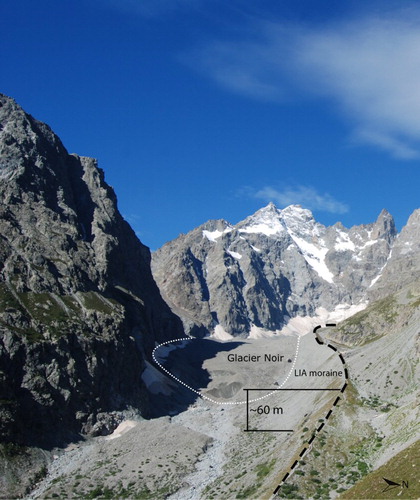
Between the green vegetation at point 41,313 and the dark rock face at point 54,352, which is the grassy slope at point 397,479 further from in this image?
the green vegetation at point 41,313

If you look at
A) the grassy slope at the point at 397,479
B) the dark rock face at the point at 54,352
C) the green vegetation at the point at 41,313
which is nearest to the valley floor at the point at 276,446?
the grassy slope at the point at 397,479

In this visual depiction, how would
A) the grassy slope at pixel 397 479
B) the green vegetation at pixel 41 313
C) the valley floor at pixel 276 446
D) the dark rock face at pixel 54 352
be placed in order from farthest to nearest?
the green vegetation at pixel 41 313
the dark rock face at pixel 54 352
the valley floor at pixel 276 446
the grassy slope at pixel 397 479

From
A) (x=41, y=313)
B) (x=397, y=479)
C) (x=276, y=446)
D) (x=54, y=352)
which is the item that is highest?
(x=41, y=313)

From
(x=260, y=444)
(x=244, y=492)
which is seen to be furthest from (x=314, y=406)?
(x=244, y=492)

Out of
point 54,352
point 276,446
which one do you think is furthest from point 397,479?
point 54,352

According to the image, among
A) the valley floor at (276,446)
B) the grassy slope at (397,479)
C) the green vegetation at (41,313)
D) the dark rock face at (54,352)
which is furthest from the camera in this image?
the green vegetation at (41,313)

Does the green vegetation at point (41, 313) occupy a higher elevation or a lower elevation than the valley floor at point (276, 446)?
higher

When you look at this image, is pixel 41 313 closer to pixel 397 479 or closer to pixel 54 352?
pixel 54 352

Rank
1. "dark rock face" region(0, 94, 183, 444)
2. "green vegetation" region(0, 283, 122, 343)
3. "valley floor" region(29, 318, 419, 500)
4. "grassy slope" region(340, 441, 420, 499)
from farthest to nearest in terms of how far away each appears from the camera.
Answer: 1. "green vegetation" region(0, 283, 122, 343)
2. "dark rock face" region(0, 94, 183, 444)
3. "valley floor" region(29, 318, 419, 500)
4. "grassy slope" region(340, 441, 420, 499)

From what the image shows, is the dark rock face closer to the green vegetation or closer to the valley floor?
the green vegetation

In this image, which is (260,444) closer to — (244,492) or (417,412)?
(244,492)

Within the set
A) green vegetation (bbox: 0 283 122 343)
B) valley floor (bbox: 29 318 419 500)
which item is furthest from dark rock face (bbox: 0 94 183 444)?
valley floor (bbox: 29 318 419 500)

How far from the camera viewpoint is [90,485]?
108 metres

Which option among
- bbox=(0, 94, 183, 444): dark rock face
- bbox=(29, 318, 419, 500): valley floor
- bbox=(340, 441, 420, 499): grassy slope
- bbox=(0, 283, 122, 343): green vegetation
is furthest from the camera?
bbox=(0, 283, 122, 343): green vegetation
